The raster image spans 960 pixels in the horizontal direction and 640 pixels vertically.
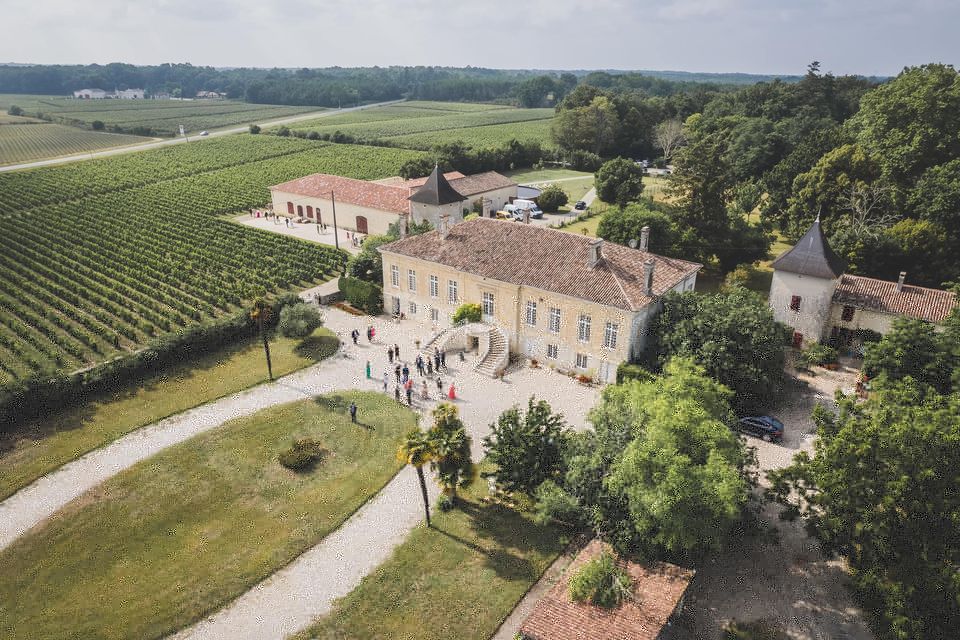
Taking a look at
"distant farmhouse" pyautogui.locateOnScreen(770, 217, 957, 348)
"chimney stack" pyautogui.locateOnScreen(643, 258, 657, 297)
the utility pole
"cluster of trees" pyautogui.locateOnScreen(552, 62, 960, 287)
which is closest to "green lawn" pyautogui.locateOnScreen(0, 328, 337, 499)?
"chimney stack" pyautogui.locateOnScreen(643, 258, 657, 297)

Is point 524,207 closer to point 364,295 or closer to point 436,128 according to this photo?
point 364,295

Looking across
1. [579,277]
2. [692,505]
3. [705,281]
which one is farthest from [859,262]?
[692,505]

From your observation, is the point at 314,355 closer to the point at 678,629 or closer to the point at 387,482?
the point at 387,482

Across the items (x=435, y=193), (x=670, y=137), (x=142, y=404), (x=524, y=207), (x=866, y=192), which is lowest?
(x=142, y=404)

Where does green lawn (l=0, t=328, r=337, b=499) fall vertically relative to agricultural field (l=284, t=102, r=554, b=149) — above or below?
below

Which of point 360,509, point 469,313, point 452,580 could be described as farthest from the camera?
point 469,313

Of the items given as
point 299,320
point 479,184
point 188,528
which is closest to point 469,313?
point 299,320

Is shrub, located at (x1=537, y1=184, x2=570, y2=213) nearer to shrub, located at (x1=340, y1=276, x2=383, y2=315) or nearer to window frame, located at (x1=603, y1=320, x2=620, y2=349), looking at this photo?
shrub, located at (x1=340, y1=276, x2=383, y2=315)
